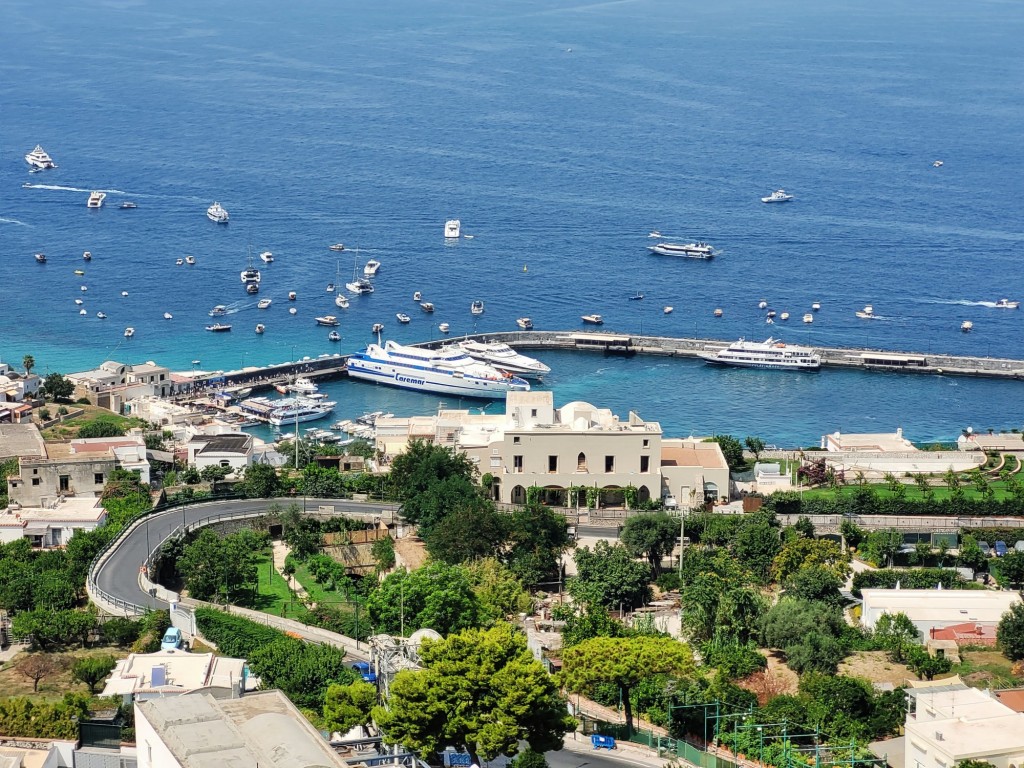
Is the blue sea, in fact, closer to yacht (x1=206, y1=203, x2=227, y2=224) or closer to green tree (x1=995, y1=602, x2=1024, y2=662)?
yacht (x1=206, y1=203, x2=227, y2=224)

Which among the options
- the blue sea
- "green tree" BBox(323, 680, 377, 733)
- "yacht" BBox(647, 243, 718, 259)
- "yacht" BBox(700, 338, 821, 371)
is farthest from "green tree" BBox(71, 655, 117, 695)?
"yacht" BBox(647, 243, 718, 259)

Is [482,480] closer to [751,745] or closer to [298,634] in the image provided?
[298,634]

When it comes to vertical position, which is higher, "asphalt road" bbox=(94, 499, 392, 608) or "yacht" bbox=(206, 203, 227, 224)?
"yacht" bbox=(206, 203, 227, 224)

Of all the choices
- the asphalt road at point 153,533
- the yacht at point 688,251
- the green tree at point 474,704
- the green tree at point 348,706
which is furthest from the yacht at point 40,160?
the green tree at point 474,704

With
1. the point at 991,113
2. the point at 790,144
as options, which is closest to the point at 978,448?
the point at 790,144

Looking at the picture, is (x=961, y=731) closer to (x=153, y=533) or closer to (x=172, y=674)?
(x=172, y=674)

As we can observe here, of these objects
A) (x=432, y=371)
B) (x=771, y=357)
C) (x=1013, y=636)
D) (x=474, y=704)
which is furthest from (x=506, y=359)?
(x=474, y=704)
